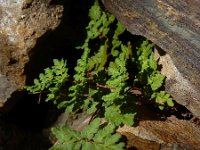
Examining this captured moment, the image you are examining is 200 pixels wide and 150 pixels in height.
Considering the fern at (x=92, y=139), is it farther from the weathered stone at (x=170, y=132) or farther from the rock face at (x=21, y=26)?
the rock face at (x=21, y=26)

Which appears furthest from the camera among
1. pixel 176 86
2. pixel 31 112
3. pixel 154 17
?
pixel 31 112

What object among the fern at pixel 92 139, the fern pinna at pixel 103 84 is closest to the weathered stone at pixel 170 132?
the fern pinna at pixel 103 84

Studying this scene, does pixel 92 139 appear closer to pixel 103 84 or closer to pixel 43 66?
pixel 103 84

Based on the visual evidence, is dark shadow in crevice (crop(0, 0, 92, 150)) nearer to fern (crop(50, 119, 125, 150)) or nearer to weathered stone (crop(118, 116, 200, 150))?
fern (crop(50, 119, 125, 150))

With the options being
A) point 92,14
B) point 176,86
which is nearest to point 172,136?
point 176,86

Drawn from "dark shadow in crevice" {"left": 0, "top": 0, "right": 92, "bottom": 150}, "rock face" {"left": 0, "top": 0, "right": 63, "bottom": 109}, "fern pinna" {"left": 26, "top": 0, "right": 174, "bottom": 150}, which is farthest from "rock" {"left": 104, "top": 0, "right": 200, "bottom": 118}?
"dark shadow in crevice" {"left": 0, "top": 0, "right": 92, "bottom": 150}

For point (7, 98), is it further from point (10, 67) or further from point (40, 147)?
point (40, 147)
